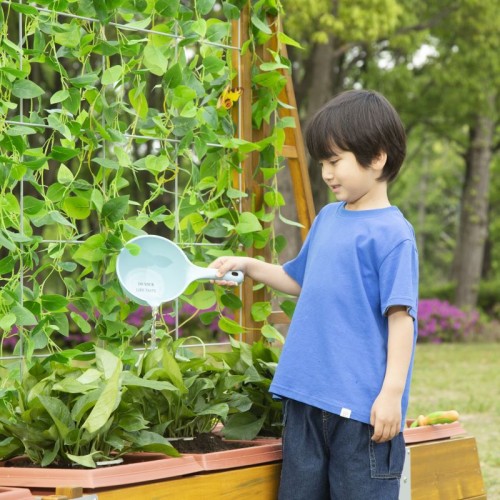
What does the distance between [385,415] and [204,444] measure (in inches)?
18.4

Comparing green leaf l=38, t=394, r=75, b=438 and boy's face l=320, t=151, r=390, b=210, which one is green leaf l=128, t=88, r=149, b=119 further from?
green leaf l=38, t=394, r=75, b=438

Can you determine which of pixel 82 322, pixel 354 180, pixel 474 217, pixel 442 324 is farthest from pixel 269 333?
pixel 474 217

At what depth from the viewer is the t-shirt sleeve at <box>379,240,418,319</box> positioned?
206 centimetres

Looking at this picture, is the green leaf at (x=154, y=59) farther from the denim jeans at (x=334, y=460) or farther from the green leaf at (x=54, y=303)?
the denim jeans at (x=334, y=460)

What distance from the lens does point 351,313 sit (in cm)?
213

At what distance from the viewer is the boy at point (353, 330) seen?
2.08m

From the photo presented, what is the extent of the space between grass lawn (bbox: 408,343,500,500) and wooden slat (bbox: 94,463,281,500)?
191 centimetres

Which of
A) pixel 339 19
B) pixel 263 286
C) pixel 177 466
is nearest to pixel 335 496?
pixel 177 466

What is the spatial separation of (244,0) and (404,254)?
1011 mm

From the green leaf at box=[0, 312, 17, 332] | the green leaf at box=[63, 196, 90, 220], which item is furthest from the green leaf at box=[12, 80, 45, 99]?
the green leaf at box=[0, 312, 17, 332]

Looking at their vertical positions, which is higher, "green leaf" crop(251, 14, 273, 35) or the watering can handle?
"green leaf" crop(251, 14, 273, 35)

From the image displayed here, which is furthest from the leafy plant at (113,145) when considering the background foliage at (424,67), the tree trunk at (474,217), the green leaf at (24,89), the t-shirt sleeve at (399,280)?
the tree trunk at (474,217)

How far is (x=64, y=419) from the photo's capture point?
6.44 feet

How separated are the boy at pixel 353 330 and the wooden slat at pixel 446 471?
1.02ft
